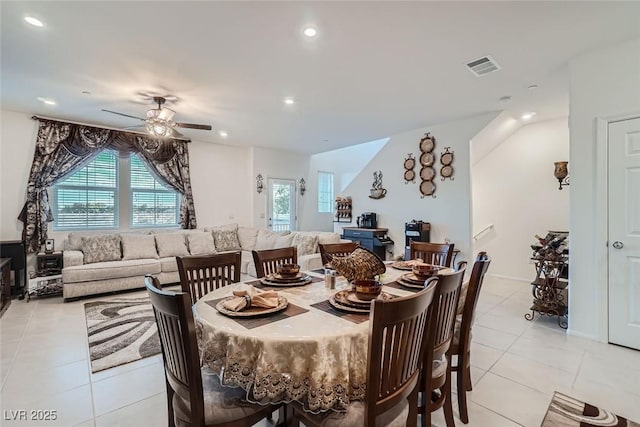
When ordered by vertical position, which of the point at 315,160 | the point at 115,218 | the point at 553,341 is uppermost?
the point at 315,160

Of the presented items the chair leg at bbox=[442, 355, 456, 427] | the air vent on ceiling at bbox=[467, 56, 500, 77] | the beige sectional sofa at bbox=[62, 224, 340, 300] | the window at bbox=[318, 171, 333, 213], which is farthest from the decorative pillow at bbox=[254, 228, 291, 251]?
the chair leg at bbox=[442, 355, 456, 427]

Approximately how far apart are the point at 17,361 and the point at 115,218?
136 inches

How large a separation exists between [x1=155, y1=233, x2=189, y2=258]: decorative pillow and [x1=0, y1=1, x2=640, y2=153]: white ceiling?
2.20 metres

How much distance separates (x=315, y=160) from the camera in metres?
8.51

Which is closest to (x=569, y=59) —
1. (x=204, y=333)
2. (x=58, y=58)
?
(x=204, y=333)

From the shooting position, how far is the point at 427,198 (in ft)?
18.1

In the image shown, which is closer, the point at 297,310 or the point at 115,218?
the point at 297,310

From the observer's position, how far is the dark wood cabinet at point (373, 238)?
5.95 m

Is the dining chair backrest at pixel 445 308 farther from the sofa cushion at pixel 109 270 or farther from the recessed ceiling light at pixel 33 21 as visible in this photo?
the sofa cushion at pixel 109 270

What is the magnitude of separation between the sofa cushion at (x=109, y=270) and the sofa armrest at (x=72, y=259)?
89 mm

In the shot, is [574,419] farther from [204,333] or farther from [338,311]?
[204,333]

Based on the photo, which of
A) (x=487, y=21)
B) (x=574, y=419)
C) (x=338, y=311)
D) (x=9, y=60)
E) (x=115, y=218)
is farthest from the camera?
(x=115, y=218)

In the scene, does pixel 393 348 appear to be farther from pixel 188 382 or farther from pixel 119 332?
pixel 119 332

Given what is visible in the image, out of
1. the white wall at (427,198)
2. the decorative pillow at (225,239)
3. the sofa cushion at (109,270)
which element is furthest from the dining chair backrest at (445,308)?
the decorative pillow at (225,239)
